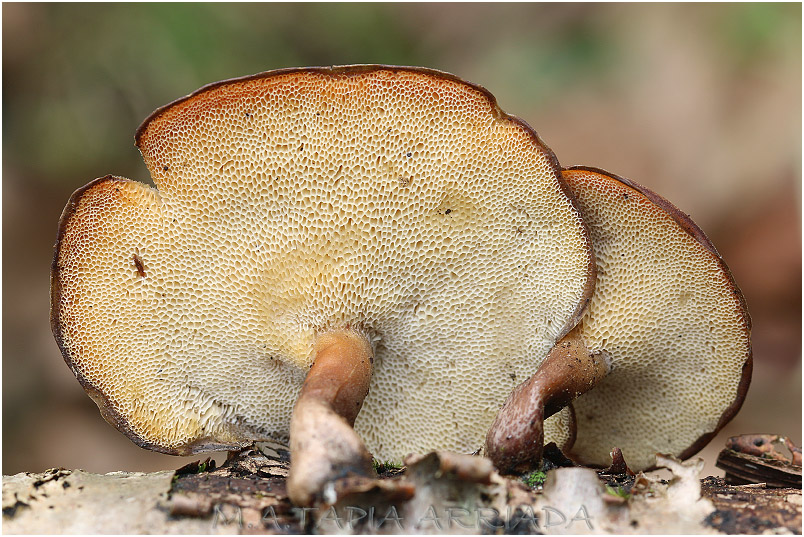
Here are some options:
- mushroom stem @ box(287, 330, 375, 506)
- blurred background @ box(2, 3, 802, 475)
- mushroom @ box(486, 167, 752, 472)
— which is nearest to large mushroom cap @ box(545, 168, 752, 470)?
mushroom @ box(486, 167, 752, 472)

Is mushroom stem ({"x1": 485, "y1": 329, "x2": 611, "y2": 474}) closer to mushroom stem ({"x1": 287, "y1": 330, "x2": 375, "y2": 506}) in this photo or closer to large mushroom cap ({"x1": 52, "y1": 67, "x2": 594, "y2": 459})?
large mushroom cap ({"x1": 52, "y1": 67, "x2": 594, "y2": 459})

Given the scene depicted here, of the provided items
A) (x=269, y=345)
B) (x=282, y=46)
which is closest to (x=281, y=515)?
(x=269, y=345)

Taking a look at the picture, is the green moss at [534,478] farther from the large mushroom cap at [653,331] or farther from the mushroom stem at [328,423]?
the large mushroom cap at [653,331]

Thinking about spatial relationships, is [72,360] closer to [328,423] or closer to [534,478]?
[328,423]

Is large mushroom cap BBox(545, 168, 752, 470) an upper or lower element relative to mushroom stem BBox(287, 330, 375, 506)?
upper

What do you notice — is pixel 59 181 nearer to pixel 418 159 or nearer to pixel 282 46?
pixel 282 46
